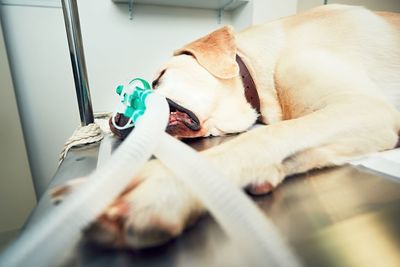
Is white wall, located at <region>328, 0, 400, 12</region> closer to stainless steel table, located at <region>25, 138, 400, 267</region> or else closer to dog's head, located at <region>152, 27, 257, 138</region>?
dog's head, located at <region>152, 27, 257, 138</region>

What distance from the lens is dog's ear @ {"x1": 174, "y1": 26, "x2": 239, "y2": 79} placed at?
0.89 metres

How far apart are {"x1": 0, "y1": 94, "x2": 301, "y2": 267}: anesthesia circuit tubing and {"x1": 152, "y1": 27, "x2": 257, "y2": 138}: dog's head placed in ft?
1.82

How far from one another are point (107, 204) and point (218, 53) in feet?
2.56

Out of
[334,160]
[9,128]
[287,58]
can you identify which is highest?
[287,58]

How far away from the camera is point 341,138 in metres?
0.57

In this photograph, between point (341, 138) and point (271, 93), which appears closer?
point (341, 138)

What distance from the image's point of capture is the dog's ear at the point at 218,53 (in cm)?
89

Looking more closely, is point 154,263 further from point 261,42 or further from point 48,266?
point 261,42

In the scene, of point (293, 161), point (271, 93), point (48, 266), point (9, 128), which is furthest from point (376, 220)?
point (9, 128)

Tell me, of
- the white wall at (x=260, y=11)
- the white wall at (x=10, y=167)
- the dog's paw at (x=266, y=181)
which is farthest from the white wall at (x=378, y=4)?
the white wall at (x=10, y=167)

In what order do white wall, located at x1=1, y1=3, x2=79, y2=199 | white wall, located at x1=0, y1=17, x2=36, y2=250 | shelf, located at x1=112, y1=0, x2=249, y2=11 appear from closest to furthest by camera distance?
white wall, located at x1=0, y1=17, x2=36, y2=250, white wall, located at x1=1, y1=3, x2=79, y2=199, shelf, located at x1=112, y1=0, x2=249, y2=11

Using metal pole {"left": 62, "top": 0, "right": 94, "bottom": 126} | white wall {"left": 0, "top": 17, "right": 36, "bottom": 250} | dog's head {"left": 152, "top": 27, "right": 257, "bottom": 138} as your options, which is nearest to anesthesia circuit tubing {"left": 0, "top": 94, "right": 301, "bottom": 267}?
dog's head {"left": 152, "top": 27, "right": 257, "bottom": 138}

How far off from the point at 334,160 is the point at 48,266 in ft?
1.86

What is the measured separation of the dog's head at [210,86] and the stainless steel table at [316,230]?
0.48 meters
